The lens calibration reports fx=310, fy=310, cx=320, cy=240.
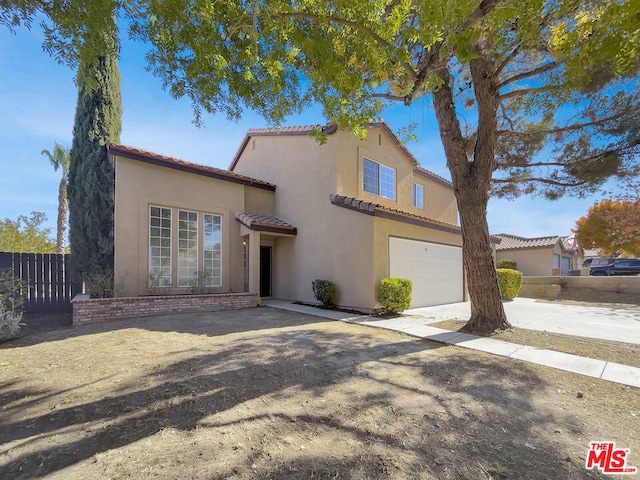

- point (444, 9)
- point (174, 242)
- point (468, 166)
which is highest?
point (444, 9)

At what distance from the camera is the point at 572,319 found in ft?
33.6

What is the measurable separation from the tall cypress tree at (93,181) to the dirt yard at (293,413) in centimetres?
477

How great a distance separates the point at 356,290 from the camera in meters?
11.0

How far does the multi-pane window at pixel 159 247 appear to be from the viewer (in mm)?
11047

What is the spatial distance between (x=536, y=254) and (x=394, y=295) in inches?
908

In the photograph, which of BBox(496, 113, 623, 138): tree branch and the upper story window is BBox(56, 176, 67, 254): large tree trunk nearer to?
the upper story window

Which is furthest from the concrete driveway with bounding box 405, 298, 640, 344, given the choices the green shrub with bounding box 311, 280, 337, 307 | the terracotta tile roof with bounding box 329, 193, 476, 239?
the terracotta tile roof with bounding box 329, 193, 476, 239

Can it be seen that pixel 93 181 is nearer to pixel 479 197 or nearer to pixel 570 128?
pixel 479 197

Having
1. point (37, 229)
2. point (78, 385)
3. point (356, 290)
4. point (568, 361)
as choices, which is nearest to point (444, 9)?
point (568, 361)

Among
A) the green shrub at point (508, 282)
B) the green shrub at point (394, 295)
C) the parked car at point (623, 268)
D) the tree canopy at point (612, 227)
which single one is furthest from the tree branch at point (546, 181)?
the parked car at point (623, 268)

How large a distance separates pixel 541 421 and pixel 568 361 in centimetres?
299

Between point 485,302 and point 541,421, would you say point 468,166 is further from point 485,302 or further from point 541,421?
point 541,421

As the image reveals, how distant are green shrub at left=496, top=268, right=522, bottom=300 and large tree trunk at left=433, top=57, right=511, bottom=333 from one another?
810cm

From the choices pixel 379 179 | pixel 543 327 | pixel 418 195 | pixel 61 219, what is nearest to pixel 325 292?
pixel 379 179
